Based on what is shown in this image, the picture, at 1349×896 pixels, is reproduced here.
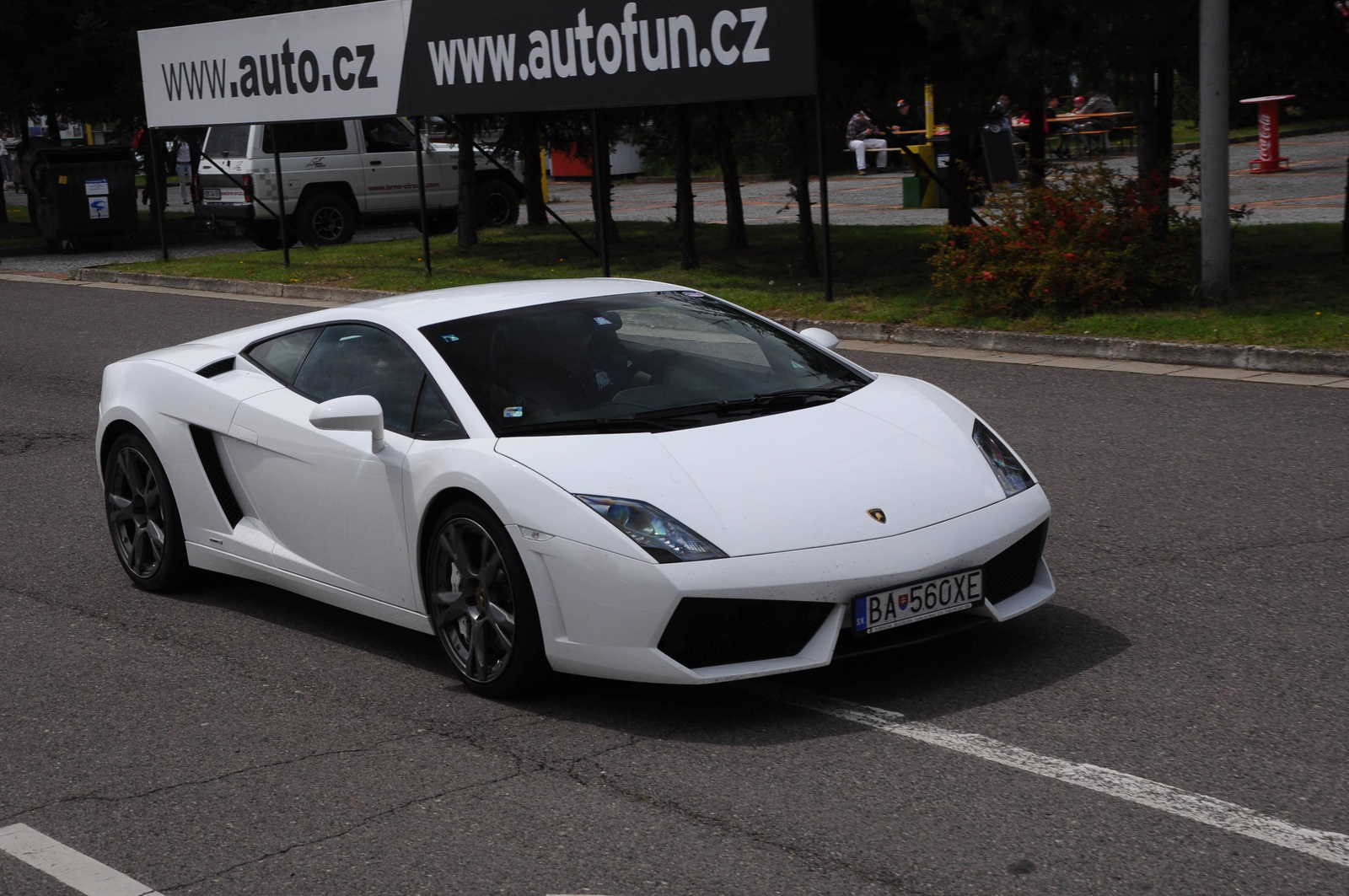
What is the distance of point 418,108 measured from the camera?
18.7 m

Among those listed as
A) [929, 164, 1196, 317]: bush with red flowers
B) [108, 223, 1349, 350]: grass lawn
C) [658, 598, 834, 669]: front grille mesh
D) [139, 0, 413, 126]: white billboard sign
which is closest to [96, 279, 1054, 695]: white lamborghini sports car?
[658, 598, 834, 669]: front grille mesh

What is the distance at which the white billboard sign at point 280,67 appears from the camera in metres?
18.9

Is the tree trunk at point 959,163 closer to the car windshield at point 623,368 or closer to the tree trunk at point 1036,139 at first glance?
the tree trunk at point 1036,139

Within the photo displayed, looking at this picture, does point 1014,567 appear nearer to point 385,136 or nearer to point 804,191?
point 804,191

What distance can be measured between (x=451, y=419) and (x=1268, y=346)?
7.31m

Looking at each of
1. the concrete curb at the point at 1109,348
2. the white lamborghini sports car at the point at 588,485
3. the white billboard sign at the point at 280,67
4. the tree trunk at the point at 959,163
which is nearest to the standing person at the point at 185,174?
the white billboard sign at the point at 280,67

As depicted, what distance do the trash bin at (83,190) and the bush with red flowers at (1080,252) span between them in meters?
19.3

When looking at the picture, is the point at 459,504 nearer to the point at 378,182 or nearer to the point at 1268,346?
the point at 1268,346

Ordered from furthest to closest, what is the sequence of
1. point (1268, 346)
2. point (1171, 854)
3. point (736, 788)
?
1. point (1268, 346)
2. point (736, 788)
3. point (1171, 854)

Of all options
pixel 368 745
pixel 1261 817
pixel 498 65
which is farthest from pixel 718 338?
pixel 498 65

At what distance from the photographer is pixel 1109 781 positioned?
13.3ft

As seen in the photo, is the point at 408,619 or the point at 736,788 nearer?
the point at 736,788

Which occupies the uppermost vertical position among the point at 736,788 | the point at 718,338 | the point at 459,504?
the point at 718,338

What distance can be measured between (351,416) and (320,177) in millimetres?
21417
